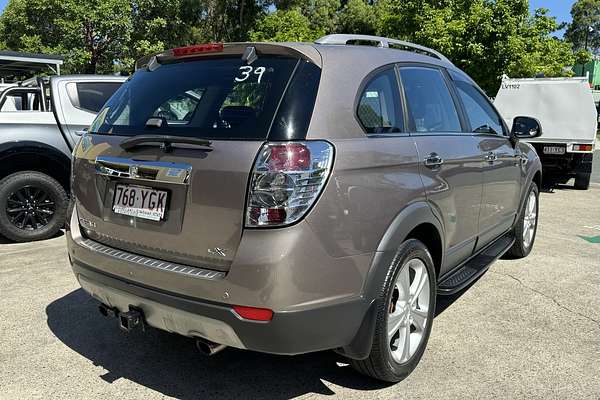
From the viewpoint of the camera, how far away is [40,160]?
5977 mm

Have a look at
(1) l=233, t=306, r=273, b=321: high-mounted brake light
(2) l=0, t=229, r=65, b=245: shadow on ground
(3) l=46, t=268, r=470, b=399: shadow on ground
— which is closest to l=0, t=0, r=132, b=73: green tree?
(2) l=0, t=229, r=65, b=245: shadow on ground

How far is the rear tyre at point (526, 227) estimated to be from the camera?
507cm

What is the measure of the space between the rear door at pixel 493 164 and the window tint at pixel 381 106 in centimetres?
110

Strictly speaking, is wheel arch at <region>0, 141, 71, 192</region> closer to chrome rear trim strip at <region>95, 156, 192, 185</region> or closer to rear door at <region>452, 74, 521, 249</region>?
chrome rear trim strip at <region>95, 156, 192, 185</region>

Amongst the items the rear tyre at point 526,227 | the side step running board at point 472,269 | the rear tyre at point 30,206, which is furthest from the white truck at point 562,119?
the rear tyre at point 30,206

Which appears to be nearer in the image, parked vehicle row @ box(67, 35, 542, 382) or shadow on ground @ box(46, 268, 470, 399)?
parked vehicle row @ box(67, 35, 542, 382)

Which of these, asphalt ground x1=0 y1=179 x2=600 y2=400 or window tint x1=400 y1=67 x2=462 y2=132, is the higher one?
window tint x1=400 y1=67 x2=462 y2=132

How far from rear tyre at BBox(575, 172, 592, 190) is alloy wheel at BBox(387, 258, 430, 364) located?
8803 millimetres

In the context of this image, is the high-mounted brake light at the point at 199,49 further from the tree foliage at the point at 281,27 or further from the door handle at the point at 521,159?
the tree foliage at the point at 281,27

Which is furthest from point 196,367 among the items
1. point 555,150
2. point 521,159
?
point 555,150

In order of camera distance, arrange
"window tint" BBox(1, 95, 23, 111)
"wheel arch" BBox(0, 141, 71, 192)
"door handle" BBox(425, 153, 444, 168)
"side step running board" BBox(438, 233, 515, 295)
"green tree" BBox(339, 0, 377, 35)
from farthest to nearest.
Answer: "green tree" BBox(339, 0, 377, 35) → "window tint" BBox(1, 95, 23, 111) → "wheel arch" BBox(0, 141, 71, 192) → "side step running board" BBox(438, 233, 515, 295) → "door handle" BBox(425, 153, 444, 168)

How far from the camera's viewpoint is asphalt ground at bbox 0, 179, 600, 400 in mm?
2834

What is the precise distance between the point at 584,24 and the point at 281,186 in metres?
60.4

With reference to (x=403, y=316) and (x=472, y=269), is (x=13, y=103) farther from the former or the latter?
(x=403, y=316)
